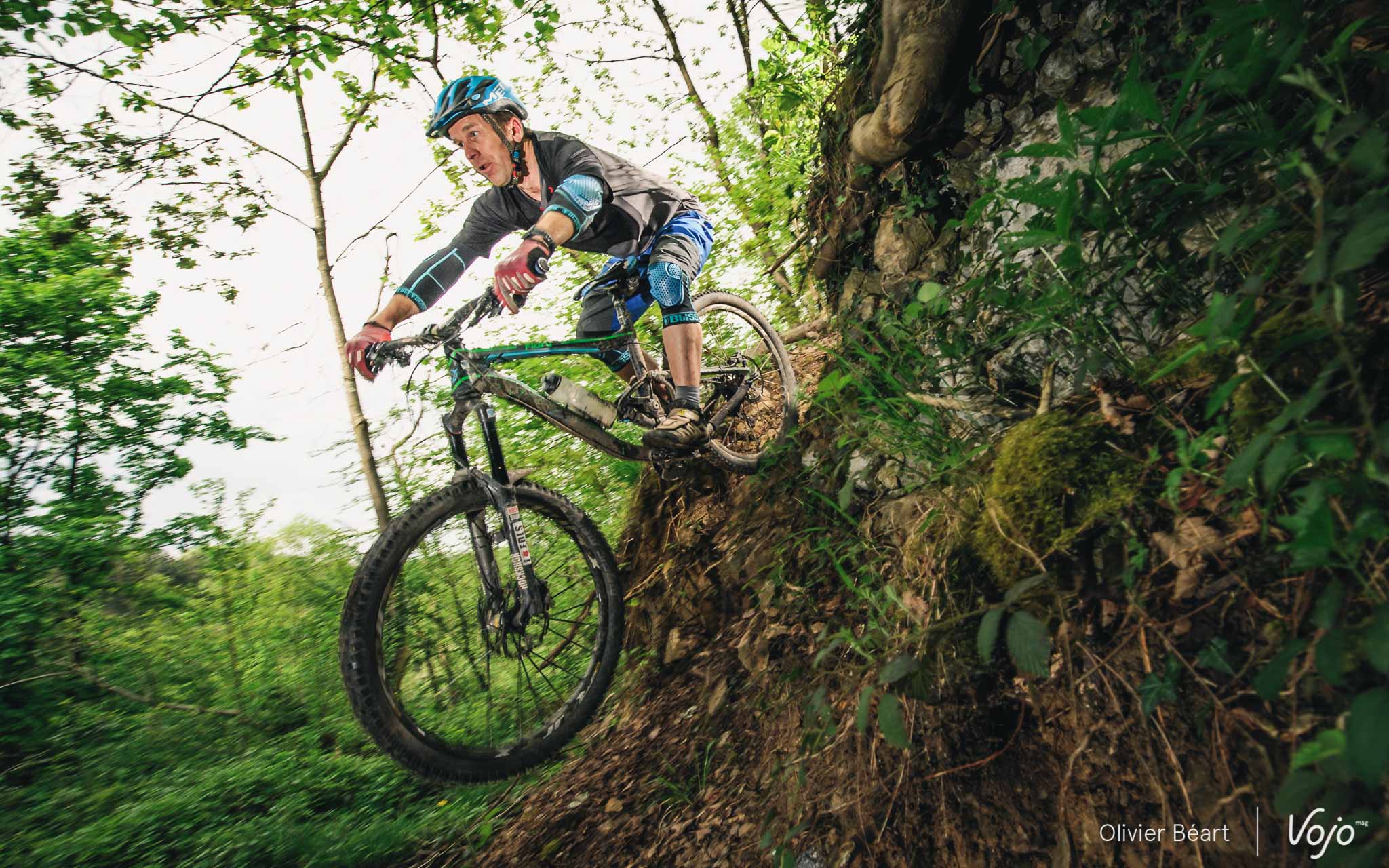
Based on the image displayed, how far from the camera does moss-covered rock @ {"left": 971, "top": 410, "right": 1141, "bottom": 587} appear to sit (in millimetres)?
1198

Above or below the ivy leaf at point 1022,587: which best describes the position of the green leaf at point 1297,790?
below

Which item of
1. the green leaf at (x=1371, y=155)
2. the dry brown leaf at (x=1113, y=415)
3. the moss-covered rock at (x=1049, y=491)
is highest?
the green leaf at (x=1371, y=155)

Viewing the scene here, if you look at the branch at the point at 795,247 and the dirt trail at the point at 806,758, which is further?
the branch at the point at 795,247

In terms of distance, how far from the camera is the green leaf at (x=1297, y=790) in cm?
68

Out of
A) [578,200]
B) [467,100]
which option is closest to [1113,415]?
[578,200]

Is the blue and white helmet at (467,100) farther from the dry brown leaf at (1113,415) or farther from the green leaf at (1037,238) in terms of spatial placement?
the dry brown leaf at (1113,415)

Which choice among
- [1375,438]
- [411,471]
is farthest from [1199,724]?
[411,471]

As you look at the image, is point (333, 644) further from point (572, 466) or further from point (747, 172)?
point (747, 172)

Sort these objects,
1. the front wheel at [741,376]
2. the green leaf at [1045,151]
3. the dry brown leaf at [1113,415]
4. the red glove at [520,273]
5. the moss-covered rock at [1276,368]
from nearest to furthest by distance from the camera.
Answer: the moss-covered rock at [1276,368] < the green leaf at [1045,151] < the dry brown leaf at [1113,415] < the red glove at [520,273] < the front wheel at [741,376]

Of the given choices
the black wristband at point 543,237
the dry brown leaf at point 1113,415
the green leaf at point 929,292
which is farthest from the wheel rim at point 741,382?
the dry brown leaf at point 1113,415

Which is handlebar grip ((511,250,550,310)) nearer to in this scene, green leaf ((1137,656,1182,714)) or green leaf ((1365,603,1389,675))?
green leaf ((1137,656,1182,714))

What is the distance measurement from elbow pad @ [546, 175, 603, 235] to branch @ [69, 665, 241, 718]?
201 inches

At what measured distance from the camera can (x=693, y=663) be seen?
278 centimetres

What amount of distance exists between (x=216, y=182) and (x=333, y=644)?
462 cm
